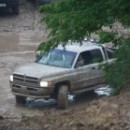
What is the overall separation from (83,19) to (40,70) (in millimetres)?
6422

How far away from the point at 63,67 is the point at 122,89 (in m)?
7.57

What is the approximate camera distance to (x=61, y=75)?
18.5 m

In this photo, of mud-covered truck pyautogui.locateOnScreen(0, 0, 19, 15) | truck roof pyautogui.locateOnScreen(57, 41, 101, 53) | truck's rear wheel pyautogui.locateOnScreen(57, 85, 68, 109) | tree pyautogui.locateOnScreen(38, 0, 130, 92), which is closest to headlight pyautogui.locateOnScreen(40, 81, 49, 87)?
truck's rear wheel pyautogui.locateOnScreen(57, 85, 68, 109)

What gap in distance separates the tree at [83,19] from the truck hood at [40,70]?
211 inches

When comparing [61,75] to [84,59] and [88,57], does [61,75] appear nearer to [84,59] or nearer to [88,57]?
[84,59]

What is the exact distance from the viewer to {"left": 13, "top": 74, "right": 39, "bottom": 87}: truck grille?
60.3ft

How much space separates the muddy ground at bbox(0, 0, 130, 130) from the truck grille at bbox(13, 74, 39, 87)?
2.35ft

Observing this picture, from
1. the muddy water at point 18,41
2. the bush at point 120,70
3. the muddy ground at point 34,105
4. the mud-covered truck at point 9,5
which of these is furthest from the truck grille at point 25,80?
the mud-covered truck at point 9,5

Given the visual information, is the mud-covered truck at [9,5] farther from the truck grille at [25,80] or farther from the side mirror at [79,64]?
the truck grille at [25,80]

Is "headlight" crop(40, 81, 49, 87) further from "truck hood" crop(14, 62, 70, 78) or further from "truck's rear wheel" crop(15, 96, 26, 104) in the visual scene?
"truck's rear wheel" crop(15, 96, 26, 104)

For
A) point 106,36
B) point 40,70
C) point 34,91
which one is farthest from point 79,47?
point 106,36

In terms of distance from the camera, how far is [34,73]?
18531mm

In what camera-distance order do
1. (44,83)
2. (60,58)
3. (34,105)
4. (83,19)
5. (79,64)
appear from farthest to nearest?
(60,58), (79,64), (34,105), (44,83), (83,19)

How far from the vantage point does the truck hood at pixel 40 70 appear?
60.1 ft
